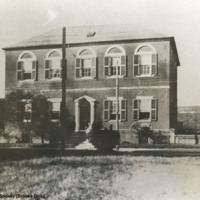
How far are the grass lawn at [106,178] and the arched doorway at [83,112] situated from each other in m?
0.30

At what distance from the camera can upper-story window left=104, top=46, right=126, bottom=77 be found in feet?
11.8

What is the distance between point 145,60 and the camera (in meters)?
3.52

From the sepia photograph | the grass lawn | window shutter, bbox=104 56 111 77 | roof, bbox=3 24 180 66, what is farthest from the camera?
window shutter, bbox=104 56 111 77

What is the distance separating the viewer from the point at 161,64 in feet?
11.5

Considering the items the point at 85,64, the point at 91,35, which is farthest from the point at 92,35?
the point at 85,64

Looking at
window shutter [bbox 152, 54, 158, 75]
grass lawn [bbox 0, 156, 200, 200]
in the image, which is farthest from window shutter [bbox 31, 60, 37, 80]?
window shutter [bbox 152, 54, 158, 75]

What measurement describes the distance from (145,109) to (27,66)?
1067 millimetres

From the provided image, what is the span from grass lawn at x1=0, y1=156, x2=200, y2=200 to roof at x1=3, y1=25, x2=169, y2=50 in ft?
3.21

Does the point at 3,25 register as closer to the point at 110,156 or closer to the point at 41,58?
the point at 41,58

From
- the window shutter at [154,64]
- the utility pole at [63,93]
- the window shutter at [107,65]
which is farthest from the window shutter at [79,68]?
the window shutter at [154,64]

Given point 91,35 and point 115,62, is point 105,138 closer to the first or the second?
point 115,62

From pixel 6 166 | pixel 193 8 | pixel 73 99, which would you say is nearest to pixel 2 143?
pixel 6 166

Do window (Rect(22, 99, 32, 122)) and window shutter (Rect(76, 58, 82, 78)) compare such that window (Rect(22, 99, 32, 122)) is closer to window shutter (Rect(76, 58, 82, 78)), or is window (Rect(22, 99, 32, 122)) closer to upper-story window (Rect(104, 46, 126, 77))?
window shutter (Rect(76, 58, 82, 78))

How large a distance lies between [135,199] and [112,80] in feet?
3.20
